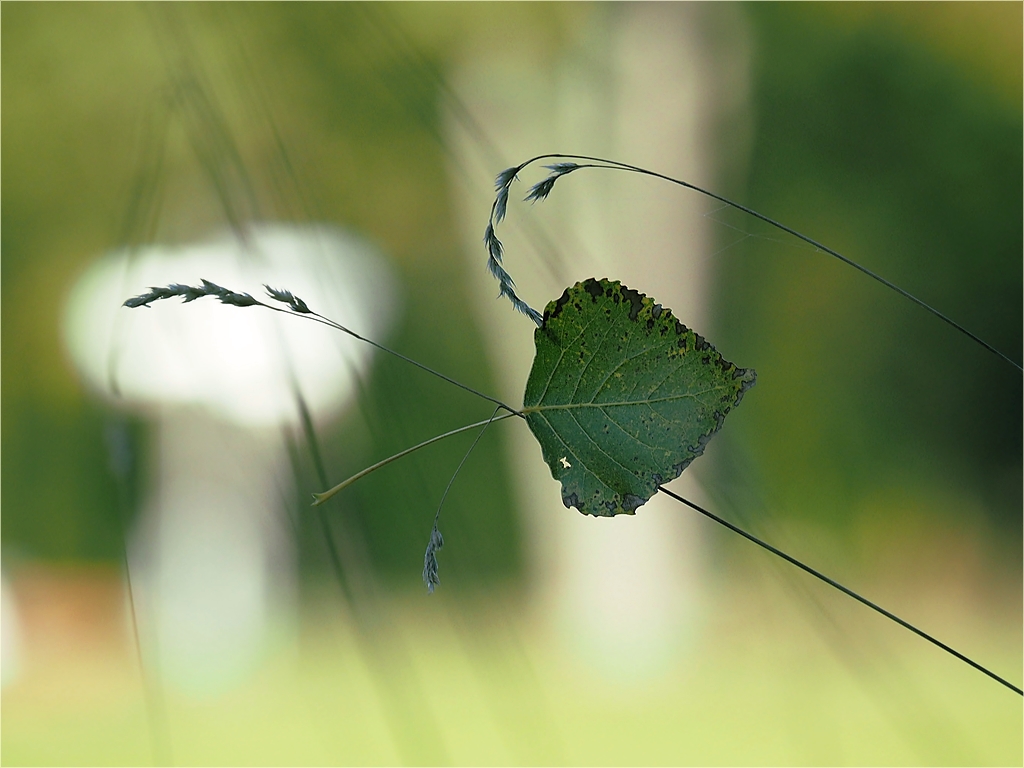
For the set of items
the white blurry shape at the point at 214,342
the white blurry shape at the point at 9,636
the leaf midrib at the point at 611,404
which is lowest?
the leaf midrib at the point at 611,404

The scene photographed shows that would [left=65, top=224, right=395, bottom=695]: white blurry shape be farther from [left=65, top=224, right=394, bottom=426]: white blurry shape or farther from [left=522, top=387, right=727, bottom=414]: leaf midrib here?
[left=522, top=387, right=727, bottom=414]: leaf midrib

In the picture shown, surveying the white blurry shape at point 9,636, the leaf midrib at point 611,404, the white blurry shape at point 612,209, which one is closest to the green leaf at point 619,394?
the leaf midrib at point 611,404

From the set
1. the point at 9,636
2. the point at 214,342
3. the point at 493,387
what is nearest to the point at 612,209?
the point at 493,387

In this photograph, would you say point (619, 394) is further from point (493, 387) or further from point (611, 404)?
point (493, 387)

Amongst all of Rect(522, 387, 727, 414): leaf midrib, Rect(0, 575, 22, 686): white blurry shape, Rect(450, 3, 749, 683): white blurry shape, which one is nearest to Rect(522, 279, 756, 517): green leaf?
Rect(522, 387, 727, 414): leaf midrib

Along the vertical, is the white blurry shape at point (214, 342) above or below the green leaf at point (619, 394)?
above

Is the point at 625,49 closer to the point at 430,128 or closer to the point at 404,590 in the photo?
the point at 430,128

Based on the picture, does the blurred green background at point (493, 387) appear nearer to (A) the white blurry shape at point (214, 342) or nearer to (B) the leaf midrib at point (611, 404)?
(A) the white blurry shape at point (214, 342)
